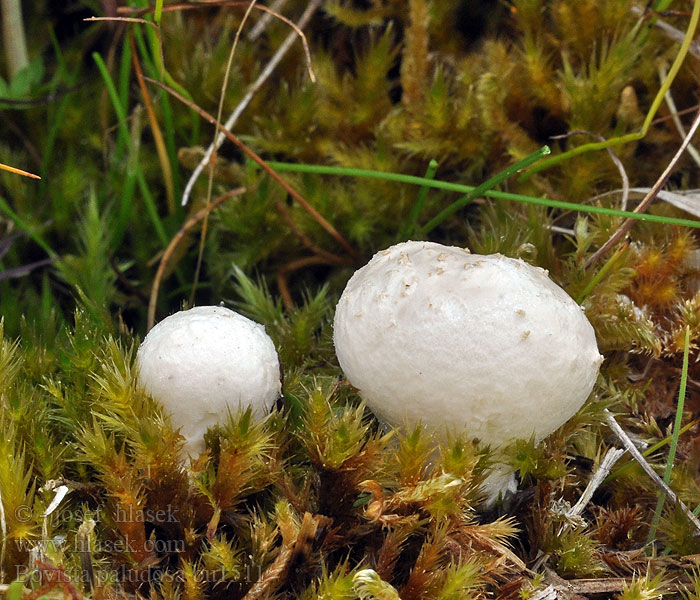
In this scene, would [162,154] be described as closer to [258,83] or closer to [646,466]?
[258,83]

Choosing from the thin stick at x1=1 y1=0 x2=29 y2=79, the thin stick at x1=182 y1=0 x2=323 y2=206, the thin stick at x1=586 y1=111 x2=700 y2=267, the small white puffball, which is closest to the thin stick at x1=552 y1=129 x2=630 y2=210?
the thin stick at x1=586 y1=111 x2=700 y2=267

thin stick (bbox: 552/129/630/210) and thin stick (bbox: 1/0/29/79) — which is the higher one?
thin stick (bbox: 1/0/29/79)

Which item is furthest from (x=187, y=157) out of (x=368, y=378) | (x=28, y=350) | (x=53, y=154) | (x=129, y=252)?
(x=368, y=378)

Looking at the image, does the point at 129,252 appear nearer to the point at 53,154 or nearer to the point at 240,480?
the point at 53,154

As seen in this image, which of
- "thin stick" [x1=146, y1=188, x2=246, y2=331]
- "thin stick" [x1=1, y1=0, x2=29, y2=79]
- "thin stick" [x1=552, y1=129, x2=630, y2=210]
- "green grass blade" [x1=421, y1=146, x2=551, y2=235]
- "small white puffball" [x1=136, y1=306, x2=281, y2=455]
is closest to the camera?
"small white puffball" [x1=136, y1=306, x2=281, y2=455]

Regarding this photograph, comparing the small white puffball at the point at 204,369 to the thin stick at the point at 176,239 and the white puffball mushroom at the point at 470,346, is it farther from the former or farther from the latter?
the thin stick at the point at 176,239

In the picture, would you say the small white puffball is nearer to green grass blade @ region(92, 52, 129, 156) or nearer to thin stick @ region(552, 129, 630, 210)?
green grass blade @ region(92, 52, 129, 156)
